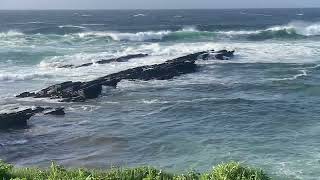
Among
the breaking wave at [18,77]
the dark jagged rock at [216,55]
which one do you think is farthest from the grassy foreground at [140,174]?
the dark jagged rock at [216,55]

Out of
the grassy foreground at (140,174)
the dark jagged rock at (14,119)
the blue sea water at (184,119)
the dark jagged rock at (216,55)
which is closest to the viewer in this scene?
the grassy foreground at (140,174)

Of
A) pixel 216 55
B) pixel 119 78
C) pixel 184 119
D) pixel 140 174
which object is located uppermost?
pixel 140 174

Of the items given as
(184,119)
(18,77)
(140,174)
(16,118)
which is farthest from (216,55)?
(140,174)

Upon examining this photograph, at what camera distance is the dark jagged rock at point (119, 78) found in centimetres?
3647

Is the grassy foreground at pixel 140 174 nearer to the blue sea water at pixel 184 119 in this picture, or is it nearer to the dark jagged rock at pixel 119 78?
the blue sea water at pixel 184 119

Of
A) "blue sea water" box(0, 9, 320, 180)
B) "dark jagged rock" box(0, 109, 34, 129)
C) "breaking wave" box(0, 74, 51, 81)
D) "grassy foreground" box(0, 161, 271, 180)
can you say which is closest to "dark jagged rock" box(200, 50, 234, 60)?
A: "blue sea water" box(0, 9, 320, 180)

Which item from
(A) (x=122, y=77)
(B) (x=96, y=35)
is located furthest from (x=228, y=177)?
(B) (x=96, y=35)

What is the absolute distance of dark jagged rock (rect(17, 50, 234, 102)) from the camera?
36.5 m

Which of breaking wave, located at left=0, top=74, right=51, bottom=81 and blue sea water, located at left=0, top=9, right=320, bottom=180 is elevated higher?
blue sea water, located at left=0, top=9, right=320, bottom=180

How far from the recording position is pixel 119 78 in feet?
138

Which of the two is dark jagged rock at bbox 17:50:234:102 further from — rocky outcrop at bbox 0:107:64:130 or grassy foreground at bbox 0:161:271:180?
grassy foreground at bbox 0:161:271:180

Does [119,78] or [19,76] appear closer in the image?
[119,78]

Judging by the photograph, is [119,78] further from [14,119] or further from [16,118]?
[14,119]

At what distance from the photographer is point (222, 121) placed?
98.5 feet
